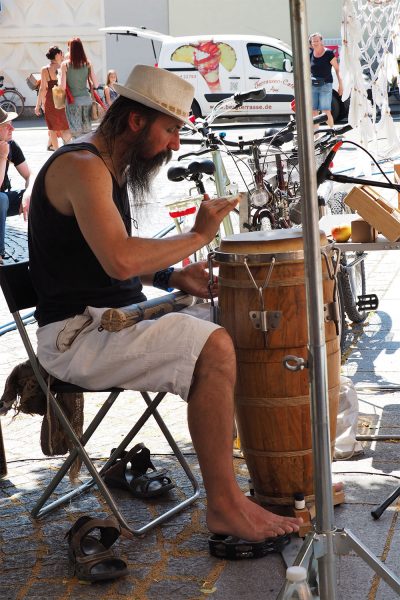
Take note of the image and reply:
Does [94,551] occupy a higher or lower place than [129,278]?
lower

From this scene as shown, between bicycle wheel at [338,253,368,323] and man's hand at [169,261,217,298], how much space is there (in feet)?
6.98

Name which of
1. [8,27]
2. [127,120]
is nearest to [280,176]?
[127,120]

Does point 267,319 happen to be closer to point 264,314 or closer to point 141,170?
point 264,314

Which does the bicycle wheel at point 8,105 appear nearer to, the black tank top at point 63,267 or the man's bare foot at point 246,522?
the black tank top at point 63,267

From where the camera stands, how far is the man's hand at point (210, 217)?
352 cm

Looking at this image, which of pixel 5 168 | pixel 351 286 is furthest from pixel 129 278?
pixel 5 168

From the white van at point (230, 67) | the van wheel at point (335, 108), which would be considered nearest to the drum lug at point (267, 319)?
the van wheel at point (335, 108)

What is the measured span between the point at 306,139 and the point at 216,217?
105 cm

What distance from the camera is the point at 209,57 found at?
19.3 m

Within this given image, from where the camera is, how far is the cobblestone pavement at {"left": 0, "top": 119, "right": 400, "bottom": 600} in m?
3.20

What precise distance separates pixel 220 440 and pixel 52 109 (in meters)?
13.0

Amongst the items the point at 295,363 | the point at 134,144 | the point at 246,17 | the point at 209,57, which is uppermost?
the point at 246,17

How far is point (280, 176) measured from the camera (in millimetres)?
6223

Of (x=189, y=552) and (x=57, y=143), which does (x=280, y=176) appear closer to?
(x=189, y=552)
